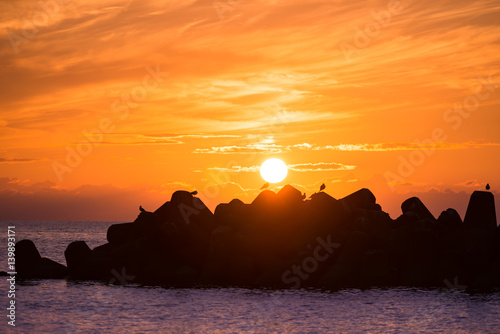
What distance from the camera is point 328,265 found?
55.8m

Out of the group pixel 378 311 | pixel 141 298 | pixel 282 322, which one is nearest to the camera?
pixel 282 322

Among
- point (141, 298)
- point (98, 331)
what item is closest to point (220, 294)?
point (141, 298)

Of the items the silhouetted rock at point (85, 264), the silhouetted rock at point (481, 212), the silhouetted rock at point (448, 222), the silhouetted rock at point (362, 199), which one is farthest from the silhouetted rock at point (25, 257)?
the silhouetted rock at point (481, 212)

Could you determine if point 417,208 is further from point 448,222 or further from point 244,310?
point 244,310

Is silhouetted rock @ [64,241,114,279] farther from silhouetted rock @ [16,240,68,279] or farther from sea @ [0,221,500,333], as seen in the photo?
sea @ [0,221,500,333]

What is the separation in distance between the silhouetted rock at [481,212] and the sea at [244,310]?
8391 mm

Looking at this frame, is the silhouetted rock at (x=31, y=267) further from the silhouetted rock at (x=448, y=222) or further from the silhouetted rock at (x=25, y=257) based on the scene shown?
the silhouetted rock at (x=448, y=222)

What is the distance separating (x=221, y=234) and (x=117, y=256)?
10582 mm

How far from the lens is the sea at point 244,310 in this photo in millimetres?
38344

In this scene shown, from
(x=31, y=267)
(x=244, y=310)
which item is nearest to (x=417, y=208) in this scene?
(x=244, y=310)

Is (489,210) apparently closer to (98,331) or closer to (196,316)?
(196,316)

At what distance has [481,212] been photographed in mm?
57406

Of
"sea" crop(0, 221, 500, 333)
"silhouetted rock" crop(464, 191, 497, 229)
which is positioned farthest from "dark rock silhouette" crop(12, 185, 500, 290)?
"sea" crop(0, 221, 500, 333)

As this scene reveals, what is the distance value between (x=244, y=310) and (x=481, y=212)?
26.4 meters
